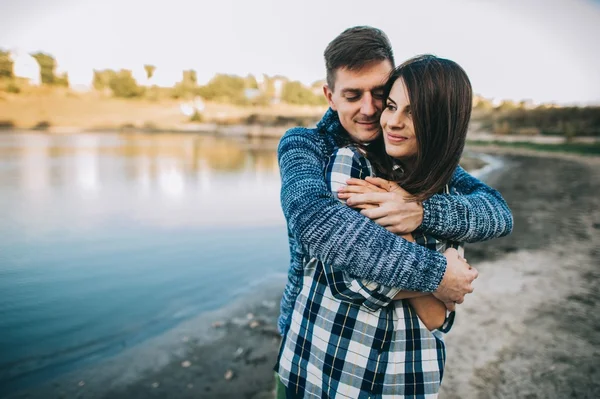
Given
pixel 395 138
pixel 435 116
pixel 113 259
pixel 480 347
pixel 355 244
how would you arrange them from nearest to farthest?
pixel 355 244 → pixel 435 116 → pixel 395 138 → pixel 480 347 → pixel 113 259

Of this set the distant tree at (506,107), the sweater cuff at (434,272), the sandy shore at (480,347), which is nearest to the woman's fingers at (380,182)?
the sweater cuff at (434,272)

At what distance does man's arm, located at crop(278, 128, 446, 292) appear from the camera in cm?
122

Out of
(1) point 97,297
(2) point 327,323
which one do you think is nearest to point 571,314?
(2) point 327,323

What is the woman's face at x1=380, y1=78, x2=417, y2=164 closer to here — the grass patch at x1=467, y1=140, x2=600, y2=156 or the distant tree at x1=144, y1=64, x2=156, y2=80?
the grass patch at x1=467, y1=140, x2=600, y2=156

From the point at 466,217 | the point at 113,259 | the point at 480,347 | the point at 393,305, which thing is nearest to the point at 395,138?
the point at 466,217

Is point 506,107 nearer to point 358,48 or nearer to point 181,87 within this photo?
point 181,87

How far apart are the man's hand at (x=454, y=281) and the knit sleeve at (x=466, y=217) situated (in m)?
0.10

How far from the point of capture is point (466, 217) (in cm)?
148

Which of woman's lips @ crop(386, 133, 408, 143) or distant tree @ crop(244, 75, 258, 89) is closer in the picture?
woman's lips @ crop(386, 133, 408, 143)

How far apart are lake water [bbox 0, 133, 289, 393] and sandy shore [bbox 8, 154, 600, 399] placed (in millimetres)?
616

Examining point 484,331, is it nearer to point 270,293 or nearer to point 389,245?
point 270,293

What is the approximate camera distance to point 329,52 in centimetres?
188

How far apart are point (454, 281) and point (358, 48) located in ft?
3.49

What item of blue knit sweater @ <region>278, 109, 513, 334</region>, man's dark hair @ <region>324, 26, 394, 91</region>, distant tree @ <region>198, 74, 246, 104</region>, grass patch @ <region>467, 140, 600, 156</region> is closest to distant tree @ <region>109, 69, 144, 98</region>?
distant tree @ <region>198, 74, 246, 104</region>
